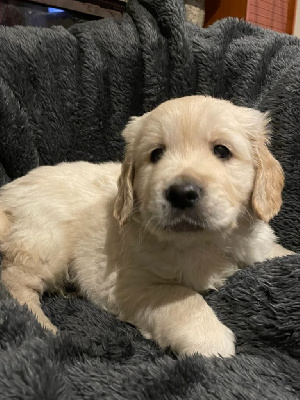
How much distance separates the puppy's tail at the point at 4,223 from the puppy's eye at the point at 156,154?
70 centimetres

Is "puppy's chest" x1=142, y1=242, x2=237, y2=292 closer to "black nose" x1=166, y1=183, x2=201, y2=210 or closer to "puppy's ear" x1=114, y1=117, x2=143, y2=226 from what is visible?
"puppy's ear" x1=114, y1=117, x2=143, y2=226

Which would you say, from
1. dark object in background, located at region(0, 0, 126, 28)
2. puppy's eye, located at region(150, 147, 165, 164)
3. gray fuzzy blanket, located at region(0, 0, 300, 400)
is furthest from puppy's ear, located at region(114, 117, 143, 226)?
dark object in background, located at region(0, 0, 126, 28)

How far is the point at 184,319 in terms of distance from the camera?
1389 millimetres

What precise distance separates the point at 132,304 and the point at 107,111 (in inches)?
52.6

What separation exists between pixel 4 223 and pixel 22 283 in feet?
0.91

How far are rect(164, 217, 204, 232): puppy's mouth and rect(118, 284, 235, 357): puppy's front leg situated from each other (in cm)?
24

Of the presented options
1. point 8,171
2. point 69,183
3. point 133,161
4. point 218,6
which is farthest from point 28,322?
point 218,6

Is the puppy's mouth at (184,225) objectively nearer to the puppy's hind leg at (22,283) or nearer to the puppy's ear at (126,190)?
the puppy's ear at (126,190)

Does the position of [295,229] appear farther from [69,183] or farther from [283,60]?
[69,183]

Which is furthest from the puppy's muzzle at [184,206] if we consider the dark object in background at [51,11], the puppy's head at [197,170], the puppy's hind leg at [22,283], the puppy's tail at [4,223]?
the dark object in background at [51,11]

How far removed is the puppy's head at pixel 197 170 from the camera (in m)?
1.33

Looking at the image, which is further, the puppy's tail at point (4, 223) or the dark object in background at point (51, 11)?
the dark object in background at point (51, 11)

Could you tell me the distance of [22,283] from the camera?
5.74 ft

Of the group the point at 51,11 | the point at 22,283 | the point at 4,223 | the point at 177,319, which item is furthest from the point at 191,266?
the point at 51,11
